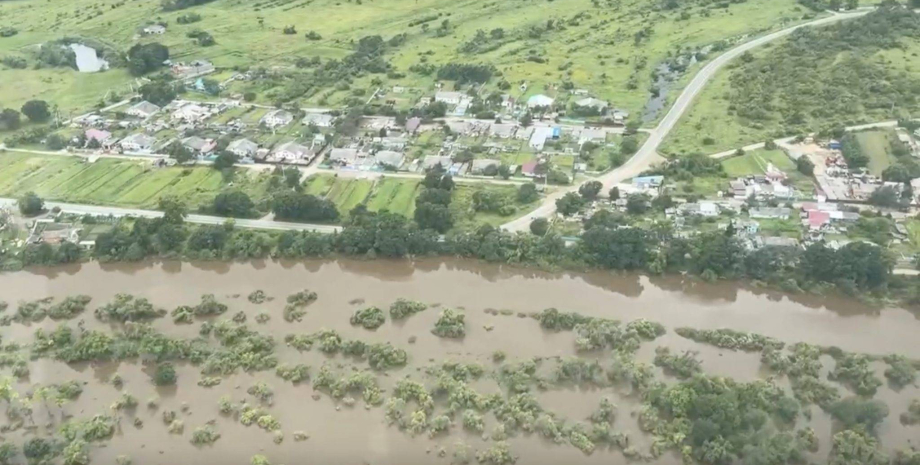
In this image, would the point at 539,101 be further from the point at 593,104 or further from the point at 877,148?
the point at 877,148

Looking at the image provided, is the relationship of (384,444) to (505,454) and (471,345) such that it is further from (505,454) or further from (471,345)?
(471,345)

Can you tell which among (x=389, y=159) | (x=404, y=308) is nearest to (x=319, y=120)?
(x=389, y=159)

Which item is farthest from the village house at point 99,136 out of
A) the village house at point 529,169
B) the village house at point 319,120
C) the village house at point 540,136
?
the village house at point 540,136

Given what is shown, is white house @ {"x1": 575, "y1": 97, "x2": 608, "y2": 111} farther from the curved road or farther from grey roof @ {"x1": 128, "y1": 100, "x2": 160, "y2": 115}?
grey roof @ {"x1": 128, "y1": 100, "x2": 160, "y2": 115}

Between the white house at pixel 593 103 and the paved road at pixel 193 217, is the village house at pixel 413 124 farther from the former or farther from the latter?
the paved road at pixel 193 217

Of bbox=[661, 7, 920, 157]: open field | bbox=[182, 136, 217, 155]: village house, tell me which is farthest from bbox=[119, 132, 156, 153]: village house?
bbox=[661, 7, 920, 157]: open field

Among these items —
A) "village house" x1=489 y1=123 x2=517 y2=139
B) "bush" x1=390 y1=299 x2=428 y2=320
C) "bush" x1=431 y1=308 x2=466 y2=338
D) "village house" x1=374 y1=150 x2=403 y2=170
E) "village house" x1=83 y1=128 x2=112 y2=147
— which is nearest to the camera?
"bush" x1=431 y1=308 x2=466 y2=338

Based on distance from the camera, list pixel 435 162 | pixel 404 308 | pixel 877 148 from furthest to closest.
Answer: pixel 877 148, pixel 435 162, pixel 404 308

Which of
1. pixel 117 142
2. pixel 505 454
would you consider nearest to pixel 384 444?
pixel 505 454
